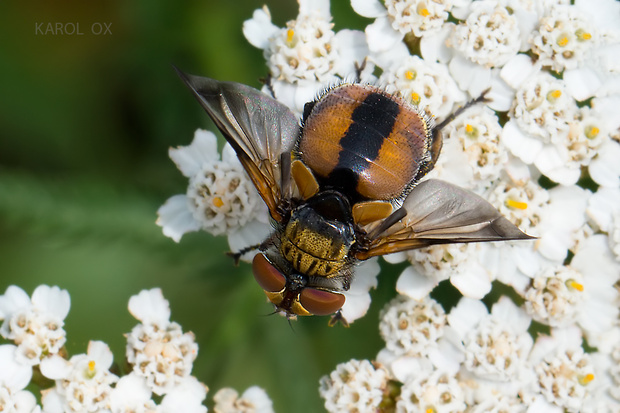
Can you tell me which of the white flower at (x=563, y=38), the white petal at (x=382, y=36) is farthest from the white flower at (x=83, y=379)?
the white flower at (x=563, y=38)

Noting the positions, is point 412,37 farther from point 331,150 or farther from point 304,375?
point 304,375

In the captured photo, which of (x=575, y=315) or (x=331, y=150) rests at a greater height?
(x=331, y=150)

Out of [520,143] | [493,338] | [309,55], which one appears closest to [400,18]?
[309,55]

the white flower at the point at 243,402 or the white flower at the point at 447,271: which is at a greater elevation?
the white flower at the point at 447,271

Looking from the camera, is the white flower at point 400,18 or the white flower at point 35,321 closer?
the white flower at point 35,321

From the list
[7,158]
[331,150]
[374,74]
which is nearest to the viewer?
[331,150]

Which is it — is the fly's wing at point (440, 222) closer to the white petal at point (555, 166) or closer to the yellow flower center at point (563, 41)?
the white petal at point (555, 166)

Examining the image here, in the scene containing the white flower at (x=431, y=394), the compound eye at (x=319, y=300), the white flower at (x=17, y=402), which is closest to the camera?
the compound eye at (x=319, y=300)

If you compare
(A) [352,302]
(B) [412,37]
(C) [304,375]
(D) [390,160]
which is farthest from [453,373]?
(B) [412,37]
